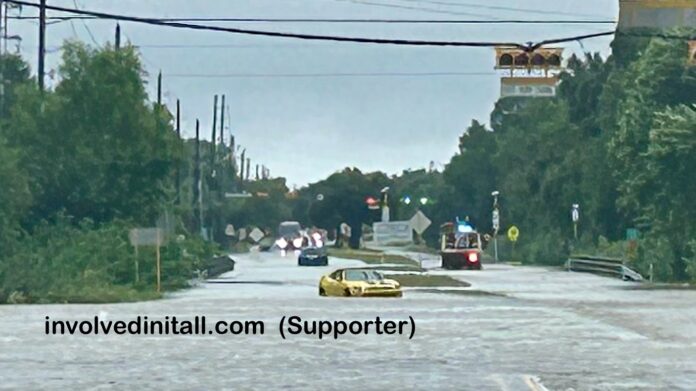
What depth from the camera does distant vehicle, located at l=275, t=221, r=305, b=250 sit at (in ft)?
565

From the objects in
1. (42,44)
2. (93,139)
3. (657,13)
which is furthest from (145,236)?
(657,13)

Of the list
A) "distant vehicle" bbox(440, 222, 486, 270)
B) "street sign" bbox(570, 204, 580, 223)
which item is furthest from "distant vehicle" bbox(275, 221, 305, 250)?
"street sign" bbox(570, 204, 580, 223)

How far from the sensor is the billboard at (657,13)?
47438 mm

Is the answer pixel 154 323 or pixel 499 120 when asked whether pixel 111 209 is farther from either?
pixel 499 120

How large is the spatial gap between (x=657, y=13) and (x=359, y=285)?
702 inches

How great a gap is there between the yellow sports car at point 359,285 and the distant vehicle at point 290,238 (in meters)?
111

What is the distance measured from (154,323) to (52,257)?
74.9 feet

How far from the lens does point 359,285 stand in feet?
178

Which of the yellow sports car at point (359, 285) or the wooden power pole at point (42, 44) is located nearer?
the yellow sports car at point (359, 285)

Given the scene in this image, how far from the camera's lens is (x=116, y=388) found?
71.5 feet

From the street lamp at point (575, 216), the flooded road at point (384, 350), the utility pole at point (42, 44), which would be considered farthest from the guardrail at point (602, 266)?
the utility pole at point (42, 44)

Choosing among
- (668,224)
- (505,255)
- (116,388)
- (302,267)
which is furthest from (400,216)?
(116,388)

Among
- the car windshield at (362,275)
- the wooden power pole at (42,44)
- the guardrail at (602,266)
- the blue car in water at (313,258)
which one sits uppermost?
the wooden power pole at (42,44)

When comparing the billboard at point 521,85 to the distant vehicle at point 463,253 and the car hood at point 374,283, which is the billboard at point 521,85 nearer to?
the car hood at point 374,283
